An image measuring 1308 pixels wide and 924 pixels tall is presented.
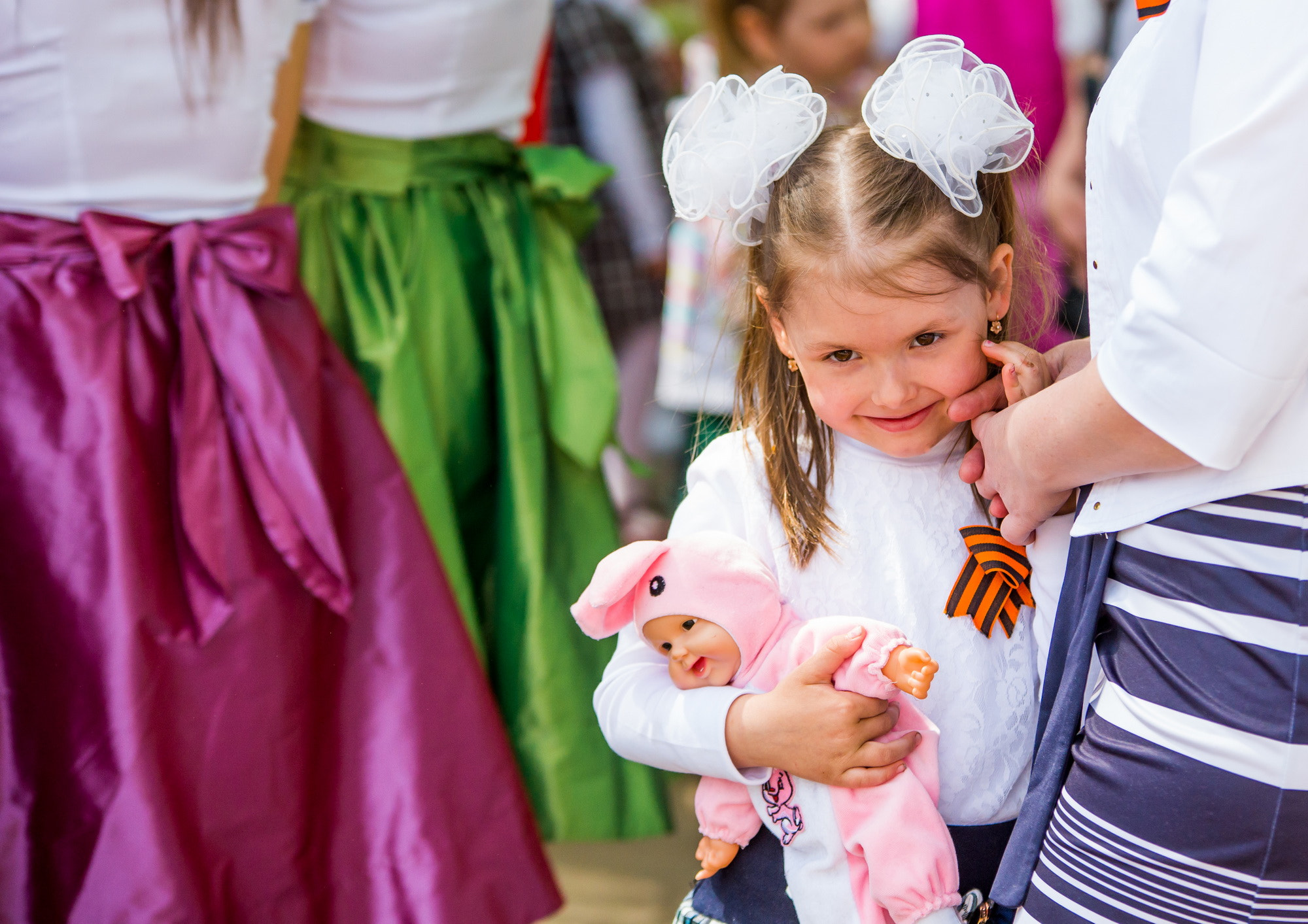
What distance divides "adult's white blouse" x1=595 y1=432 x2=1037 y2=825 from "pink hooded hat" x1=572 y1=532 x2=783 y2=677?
5 cm

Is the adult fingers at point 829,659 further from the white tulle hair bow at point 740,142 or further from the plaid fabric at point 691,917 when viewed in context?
the white tulle hair bow at point 740,142

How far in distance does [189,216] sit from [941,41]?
105cm

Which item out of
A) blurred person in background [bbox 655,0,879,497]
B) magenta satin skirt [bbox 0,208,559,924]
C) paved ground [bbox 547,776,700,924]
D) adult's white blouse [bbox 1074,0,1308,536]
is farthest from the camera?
blurred person in background [bbox 655,0,879,497]

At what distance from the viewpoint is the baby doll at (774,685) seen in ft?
3.41

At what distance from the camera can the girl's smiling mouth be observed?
116 cm

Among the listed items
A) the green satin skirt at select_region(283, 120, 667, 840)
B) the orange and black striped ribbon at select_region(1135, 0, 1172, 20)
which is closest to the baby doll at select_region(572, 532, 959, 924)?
the orange and black striped ribbon at select_region(1135, 0, 1172, 20)

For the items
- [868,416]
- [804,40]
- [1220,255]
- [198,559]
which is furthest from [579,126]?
[1220,255]

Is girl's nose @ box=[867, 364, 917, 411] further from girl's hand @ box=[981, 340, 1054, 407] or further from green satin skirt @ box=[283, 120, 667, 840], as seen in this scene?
green satin skirt @ box=[283, 120, 667, 840]

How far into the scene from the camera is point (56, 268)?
154 centimetres

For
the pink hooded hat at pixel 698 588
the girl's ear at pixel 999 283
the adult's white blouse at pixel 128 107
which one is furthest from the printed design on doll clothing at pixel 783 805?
the adult's white blouse at pixel 128 107

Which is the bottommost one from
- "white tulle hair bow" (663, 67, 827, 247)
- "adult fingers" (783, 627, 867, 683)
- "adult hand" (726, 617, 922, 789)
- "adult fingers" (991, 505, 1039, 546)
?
"adult hand" (726, 617, 922, 789)

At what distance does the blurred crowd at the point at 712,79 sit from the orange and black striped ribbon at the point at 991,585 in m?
1.27

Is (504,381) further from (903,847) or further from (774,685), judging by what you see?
(903,847)

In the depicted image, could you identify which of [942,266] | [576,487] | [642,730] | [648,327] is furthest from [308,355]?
[648,327]
